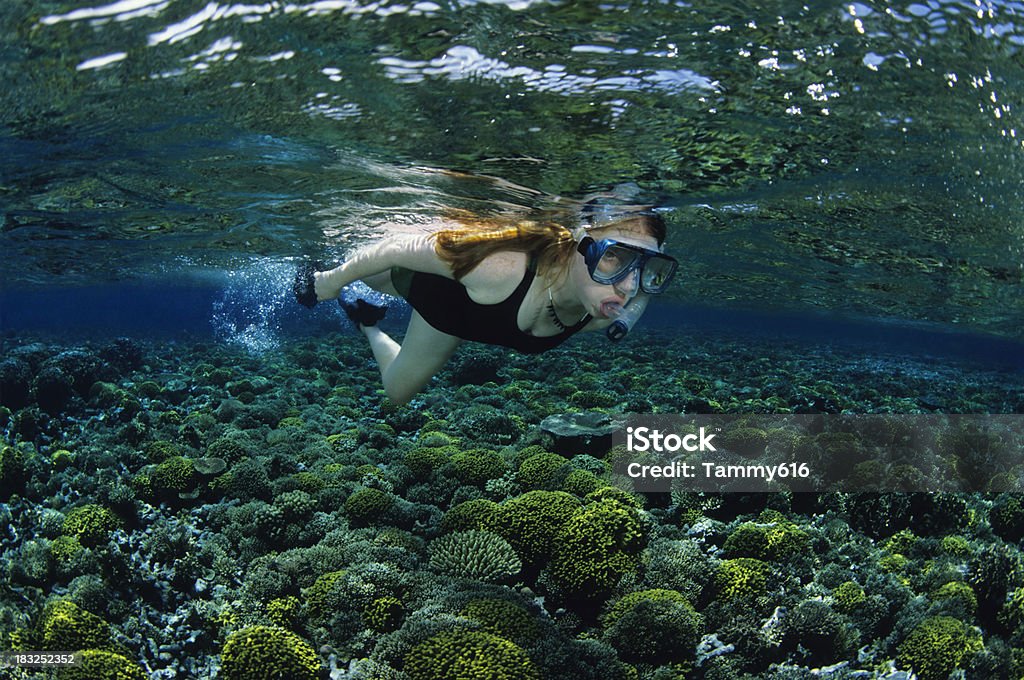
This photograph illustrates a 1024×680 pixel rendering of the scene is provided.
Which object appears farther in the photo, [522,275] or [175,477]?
[175,477]

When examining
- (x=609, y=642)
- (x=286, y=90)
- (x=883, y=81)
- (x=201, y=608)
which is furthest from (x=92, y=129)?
(x=883, y=81)

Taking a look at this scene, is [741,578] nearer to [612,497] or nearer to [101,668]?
[612,497]

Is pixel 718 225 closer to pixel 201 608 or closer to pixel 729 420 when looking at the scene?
pixel 729 420

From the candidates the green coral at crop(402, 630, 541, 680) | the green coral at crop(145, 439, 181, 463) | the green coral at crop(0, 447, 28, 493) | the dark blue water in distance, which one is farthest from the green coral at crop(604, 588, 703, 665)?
the dark blue water in distance

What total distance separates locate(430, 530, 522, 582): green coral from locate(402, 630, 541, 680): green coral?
3.71 feet

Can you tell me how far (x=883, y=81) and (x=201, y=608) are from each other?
8.57 m

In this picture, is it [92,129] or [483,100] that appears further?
[92,129]

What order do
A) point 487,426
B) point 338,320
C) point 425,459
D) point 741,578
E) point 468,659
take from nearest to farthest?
point 468,659, point 741,578, point 425,459, point 487,426, point 338,320

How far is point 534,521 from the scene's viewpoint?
587 centimetres

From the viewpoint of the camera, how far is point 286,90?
22.7 ft

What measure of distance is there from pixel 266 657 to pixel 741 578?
4.19 meters

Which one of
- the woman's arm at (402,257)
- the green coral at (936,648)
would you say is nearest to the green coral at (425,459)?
the woman's arm at (402,257)

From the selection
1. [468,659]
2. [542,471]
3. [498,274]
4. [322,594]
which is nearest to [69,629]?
[322,594]

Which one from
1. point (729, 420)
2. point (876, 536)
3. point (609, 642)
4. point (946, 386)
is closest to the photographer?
point (609, 642)
